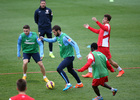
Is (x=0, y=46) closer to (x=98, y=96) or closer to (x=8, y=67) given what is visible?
(x=8, y=67)

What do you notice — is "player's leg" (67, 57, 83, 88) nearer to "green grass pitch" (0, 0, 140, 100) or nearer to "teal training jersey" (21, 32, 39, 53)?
"green grass pitch" (0, 0, 140, 100)

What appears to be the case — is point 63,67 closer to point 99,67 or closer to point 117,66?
point 99,67

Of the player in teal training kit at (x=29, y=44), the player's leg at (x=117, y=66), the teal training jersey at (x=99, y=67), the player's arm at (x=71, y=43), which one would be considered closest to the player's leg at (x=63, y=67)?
the player's arm at (x=71, y=43)

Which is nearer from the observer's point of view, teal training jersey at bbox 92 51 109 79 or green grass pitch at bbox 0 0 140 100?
teal training jersey at bbox 92 51 109 79

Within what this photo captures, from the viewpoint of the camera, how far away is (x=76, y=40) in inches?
683

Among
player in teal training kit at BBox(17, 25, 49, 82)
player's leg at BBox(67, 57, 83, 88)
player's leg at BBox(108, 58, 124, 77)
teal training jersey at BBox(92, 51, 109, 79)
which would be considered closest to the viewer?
teal training jersey at BBox(92, 51, 109, 79)

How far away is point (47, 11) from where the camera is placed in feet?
45.5

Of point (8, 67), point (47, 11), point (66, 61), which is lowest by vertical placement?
point (8, 67)

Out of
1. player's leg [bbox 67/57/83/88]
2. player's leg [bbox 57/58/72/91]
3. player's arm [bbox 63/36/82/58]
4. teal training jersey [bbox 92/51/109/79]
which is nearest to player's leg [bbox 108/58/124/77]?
player's leg [bbox 67/57/83/88]

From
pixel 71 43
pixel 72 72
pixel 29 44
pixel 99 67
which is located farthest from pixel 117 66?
pixel 29 44

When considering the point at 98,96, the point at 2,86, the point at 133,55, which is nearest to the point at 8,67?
the point at 2,86

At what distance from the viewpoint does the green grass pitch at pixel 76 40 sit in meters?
9.29

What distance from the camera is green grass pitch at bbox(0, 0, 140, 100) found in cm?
929

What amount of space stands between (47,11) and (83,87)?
5533mm
